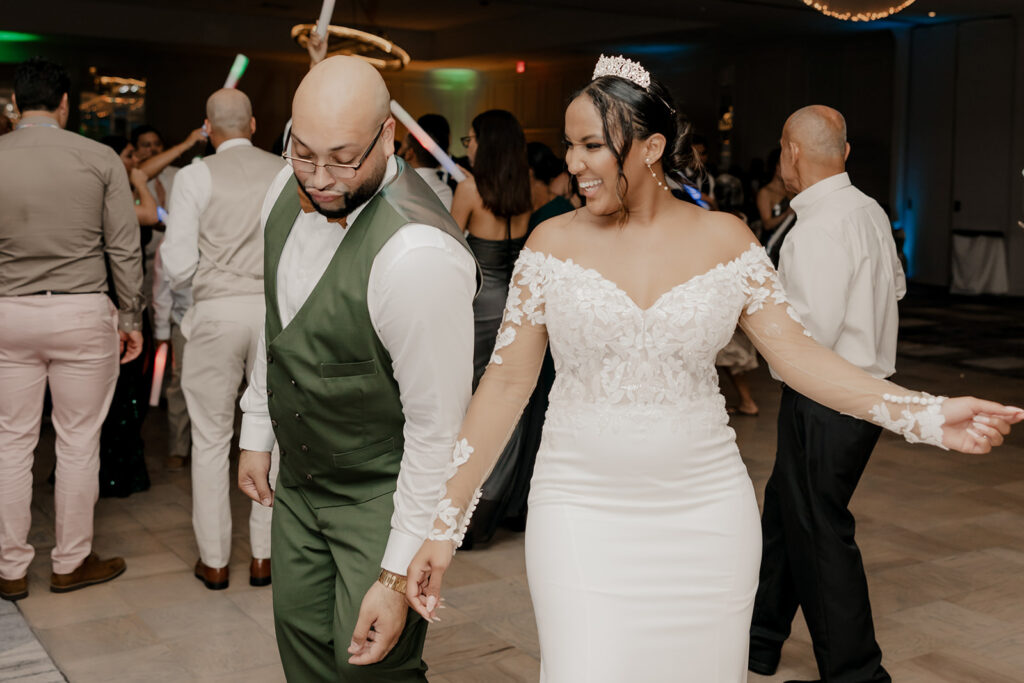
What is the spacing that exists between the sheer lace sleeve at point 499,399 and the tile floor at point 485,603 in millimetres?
1563

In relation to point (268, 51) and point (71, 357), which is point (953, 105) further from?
point (71, 357)

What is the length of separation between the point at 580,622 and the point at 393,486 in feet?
1.44

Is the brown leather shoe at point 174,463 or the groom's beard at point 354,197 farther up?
the groom's beard at point 354,197

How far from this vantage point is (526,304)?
81.9 inches

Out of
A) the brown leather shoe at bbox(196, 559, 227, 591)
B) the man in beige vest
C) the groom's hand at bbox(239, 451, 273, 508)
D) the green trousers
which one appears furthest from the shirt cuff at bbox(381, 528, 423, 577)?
the brown leather shoe at bbox(196, 559, 227, 591)

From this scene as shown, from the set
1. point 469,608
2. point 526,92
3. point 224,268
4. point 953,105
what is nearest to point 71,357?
point 224,268

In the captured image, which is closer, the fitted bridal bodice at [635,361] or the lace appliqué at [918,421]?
the lace appliqué at [918,421]

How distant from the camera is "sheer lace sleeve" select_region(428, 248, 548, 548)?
1924mm

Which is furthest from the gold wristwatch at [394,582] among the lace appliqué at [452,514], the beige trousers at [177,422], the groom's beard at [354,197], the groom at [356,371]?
the beige trousers at [177,422]

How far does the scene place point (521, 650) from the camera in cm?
354

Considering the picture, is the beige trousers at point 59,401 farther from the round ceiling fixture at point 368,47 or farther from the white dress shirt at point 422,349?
the round ceiling fixture at point 368,47

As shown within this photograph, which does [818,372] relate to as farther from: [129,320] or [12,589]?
[12,589]

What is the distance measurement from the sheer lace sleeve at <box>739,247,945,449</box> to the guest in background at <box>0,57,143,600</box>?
2.64m

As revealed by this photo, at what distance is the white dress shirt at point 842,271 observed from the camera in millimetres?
3113
